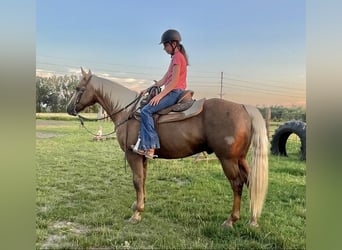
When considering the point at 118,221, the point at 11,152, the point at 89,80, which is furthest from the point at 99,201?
the point at 89,80

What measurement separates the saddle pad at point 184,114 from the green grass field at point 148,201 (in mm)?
263

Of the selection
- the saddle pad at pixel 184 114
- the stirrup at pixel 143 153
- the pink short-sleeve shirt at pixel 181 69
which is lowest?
the stirrup at pixel 143 153

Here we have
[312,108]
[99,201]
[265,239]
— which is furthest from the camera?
[99,201]

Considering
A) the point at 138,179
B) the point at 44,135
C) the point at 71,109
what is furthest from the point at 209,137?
the point at 44,135

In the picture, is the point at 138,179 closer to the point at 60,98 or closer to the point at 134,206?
the point at 134,206

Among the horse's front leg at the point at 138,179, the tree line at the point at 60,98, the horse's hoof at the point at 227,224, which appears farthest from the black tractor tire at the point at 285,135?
the horse's front leg at the point at 138,179

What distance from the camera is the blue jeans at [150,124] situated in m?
1.78

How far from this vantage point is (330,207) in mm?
1650

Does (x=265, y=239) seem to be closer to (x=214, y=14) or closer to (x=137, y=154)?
(x=137, y=154)

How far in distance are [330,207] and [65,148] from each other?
140 centimetres

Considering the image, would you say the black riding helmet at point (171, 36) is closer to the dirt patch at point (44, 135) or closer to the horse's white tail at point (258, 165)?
the horse's white tail at point (258, 165)

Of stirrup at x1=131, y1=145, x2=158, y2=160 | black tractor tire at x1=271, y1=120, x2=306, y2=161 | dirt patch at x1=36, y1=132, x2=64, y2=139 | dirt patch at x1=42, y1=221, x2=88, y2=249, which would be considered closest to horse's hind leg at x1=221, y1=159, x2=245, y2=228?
black tractor tire at x1=271, y1=120, x2=306, y2=161

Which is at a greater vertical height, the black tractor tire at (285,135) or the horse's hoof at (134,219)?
the black tractor tire at (285,135)

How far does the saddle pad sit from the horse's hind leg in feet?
0.97
